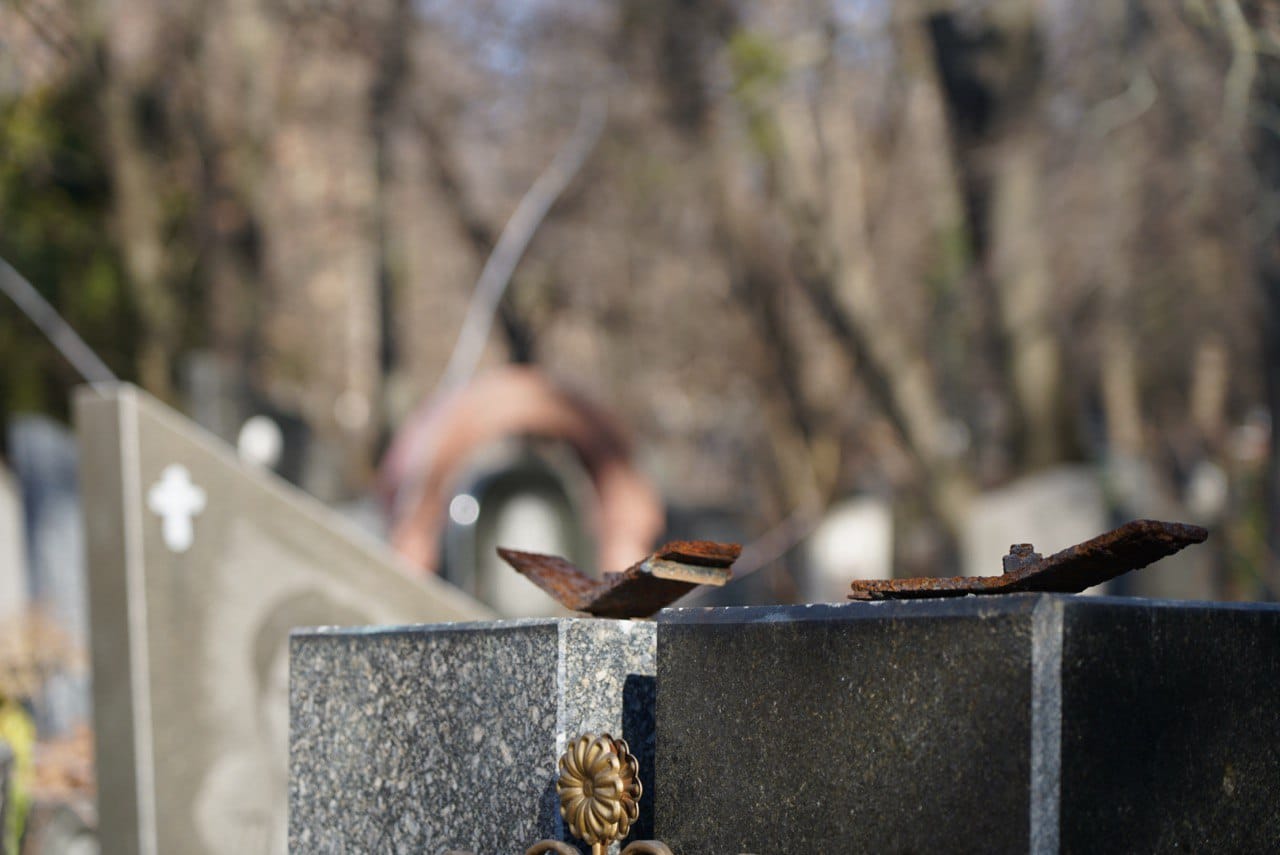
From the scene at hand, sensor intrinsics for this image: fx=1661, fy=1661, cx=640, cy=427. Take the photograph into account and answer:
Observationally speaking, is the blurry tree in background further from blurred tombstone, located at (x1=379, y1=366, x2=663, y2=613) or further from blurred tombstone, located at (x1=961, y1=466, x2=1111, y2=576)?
blurred tombstone, located at (x1=379, y1=366, x2=663, y2=613)

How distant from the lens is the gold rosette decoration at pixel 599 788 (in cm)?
261

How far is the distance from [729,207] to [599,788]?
12.8 metres

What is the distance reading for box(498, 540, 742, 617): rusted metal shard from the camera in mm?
2697

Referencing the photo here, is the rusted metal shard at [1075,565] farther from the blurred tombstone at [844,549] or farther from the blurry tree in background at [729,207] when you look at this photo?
the blurred tombstone at [844,549]

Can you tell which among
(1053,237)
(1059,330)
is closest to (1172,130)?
(1059,330)

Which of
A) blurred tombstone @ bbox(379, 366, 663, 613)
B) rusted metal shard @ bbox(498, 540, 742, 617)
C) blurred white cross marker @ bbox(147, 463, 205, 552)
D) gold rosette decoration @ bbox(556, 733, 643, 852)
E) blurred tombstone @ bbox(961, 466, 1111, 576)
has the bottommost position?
gold rosette decoration @ bbox(556, 733, 643, 852)

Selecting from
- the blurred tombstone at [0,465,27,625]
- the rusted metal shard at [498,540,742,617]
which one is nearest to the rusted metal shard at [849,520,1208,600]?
the rusted metal shard at [498,540,742,617]

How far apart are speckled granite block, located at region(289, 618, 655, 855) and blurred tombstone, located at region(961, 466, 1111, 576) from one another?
7482mm

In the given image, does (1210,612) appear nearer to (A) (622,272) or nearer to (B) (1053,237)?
(B) (1053,237)

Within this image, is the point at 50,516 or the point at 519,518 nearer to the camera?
the point at 50,516

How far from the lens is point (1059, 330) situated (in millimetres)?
11625

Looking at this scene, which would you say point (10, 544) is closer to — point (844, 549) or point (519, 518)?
point (519, 518)

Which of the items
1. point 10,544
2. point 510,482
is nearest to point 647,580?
point 510,482

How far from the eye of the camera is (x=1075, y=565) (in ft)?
7.80
